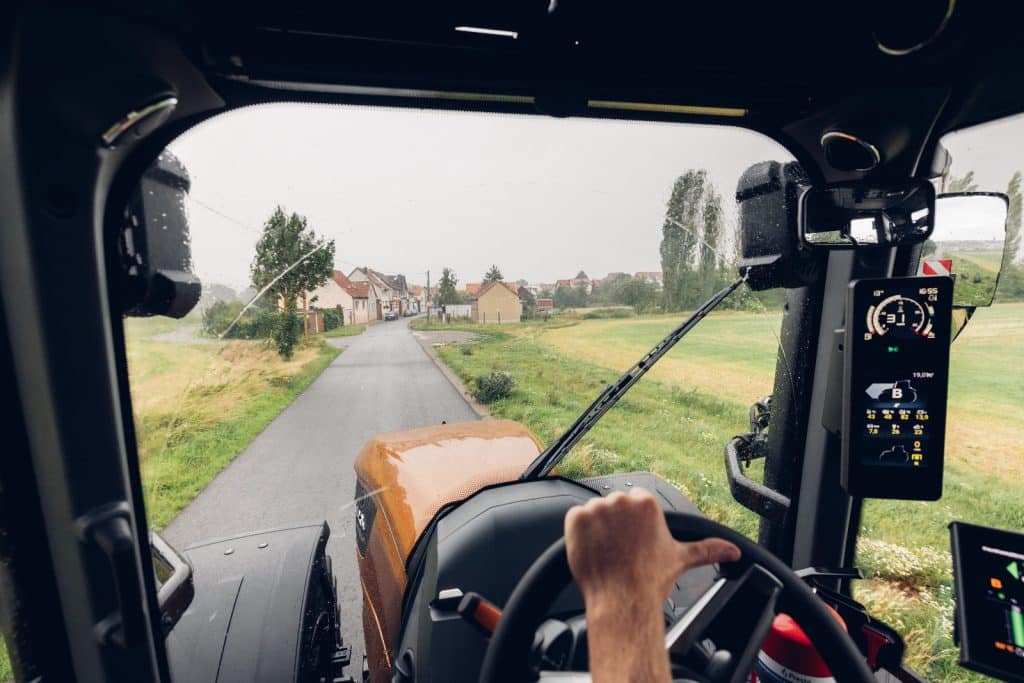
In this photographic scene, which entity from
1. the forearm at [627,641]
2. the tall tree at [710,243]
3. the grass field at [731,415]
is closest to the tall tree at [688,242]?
the tall tree at [710,243]

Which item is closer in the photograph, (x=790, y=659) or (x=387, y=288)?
(x=790, y=659)

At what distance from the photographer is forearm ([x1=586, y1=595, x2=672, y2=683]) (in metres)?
0.66

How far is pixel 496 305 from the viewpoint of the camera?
1.63 m

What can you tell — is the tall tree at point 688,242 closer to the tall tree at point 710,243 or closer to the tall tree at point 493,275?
the tall tree at point 710,243

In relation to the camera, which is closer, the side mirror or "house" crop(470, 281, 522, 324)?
the side mirror

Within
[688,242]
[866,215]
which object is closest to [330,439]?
[688,242]

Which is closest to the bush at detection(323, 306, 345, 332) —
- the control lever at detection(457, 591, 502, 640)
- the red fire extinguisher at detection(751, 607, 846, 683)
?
the control lever at detection(457, 591, 502, 640)

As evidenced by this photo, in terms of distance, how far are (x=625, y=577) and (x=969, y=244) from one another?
189 centimetres

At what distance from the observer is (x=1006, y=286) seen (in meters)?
1.76

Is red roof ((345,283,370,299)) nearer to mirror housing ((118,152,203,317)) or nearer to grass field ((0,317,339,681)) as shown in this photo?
grass field ((0,317,339,681))

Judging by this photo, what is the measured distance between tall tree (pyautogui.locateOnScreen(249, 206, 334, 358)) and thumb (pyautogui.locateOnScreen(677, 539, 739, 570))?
45.7 inches

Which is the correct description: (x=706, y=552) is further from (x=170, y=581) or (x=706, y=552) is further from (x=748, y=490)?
(x=748, y=490)

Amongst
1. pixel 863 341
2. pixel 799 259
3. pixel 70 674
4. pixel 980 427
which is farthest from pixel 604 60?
pixel 980 427

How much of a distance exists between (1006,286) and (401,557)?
2.32 meters
